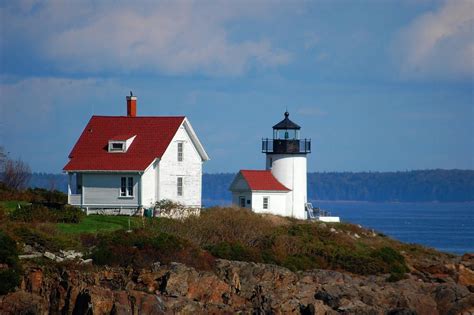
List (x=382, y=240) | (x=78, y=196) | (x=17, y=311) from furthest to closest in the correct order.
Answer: (x=382, y=240) → (x=78, y=196) → (x=17, y=311)

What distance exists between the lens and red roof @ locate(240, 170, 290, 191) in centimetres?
4531

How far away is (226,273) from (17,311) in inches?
256

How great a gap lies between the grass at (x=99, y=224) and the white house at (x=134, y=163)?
191cm

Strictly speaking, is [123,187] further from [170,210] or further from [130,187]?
[170,210]

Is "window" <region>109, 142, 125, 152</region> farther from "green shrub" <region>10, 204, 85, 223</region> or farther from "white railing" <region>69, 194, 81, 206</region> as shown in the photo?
"green shrub" <region>10, 204, 85, 223</region>

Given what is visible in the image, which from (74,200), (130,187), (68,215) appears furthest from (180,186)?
(68,215)

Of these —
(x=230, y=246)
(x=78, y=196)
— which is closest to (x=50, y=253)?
(x=230, y=246)

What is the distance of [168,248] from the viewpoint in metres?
30.2

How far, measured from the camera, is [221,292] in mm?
28297

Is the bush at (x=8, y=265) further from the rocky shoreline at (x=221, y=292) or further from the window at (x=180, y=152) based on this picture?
the window at (x=180, y=152)

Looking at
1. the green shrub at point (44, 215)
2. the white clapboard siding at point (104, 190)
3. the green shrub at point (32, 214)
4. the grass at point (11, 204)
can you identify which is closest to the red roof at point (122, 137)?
the white clapboard siding at point (104, 190)

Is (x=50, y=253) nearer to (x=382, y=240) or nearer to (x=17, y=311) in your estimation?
(x=17, y=311)

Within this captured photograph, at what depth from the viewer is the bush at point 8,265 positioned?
25766mm

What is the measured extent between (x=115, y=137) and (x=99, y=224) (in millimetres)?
7009
